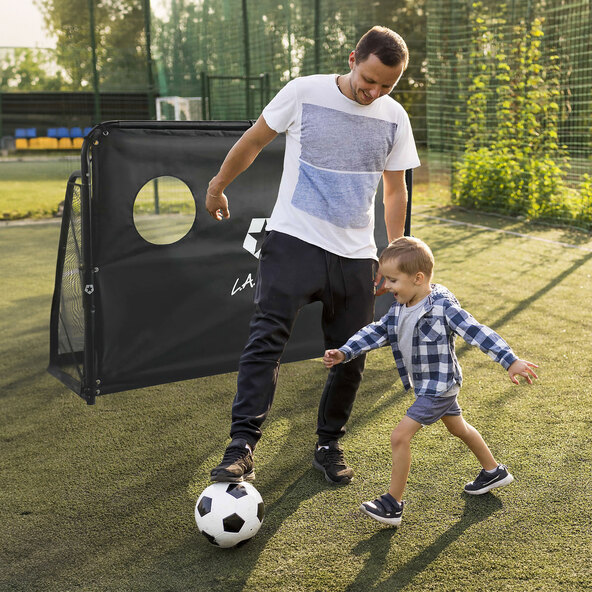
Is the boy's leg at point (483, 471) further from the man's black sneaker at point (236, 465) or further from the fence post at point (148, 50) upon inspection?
the fence post at point (148, 50)

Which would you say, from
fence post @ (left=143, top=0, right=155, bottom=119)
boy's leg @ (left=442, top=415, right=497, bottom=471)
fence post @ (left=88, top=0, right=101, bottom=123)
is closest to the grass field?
fence post @ (left=88, top=0, right=101, bottom=123)

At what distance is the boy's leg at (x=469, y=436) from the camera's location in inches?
114

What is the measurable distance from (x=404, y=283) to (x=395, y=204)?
2.04 ft

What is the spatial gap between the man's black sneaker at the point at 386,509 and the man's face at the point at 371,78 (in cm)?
145

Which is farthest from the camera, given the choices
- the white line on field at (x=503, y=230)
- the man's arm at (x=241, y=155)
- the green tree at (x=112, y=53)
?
the green tree at (x=112, y=53)

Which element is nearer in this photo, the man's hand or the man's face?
the man's face

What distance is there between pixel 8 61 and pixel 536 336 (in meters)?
15.8

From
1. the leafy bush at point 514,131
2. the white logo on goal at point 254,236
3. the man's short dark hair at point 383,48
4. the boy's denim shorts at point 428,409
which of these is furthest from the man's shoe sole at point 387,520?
the leafy bush at point 514,131

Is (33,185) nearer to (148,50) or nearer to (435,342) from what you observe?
(148,50)

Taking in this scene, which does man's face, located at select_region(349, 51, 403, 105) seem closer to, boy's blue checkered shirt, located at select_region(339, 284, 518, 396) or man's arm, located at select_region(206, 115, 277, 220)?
man's arm, located at select_region(206, 115, 277, 220)

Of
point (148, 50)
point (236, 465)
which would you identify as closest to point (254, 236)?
point (236, 465)

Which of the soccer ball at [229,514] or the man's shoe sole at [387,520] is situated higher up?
the soccer ball at [229,514]

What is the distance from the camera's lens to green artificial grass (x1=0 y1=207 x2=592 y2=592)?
2498 millimetres

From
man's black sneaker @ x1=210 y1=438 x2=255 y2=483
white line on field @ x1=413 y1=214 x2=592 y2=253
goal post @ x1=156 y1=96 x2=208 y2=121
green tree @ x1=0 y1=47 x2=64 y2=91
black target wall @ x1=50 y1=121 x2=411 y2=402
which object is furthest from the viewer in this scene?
green tree @ x1=0 y1=47 x2=64 y2=91
